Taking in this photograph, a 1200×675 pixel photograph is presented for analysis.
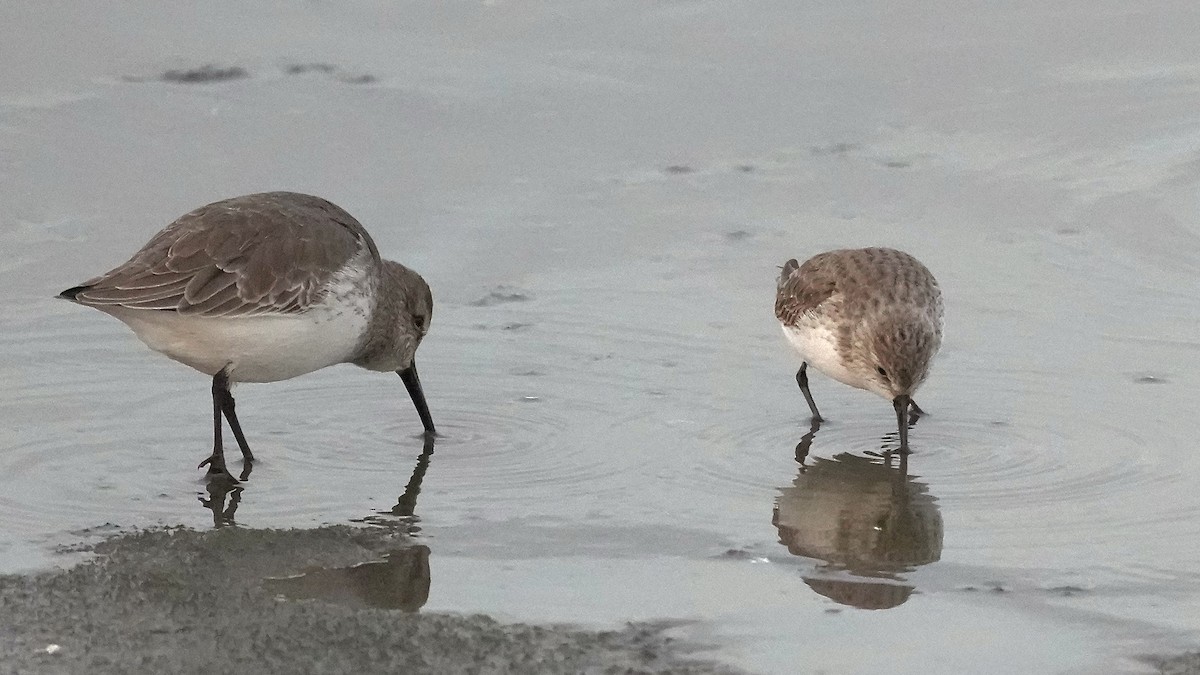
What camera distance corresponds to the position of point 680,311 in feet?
30.4

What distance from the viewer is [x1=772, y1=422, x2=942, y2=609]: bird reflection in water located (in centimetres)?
607

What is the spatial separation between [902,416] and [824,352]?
25.6 inches

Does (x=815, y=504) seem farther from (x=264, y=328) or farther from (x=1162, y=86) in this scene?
(x=1162, y=86)

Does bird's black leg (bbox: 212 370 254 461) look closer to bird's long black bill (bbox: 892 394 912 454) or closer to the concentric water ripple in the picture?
the concentric water ripple

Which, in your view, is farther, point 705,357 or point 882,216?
point 882,216

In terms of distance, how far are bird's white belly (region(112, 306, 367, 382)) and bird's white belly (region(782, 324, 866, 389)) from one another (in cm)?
225

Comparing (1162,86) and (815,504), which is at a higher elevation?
(1162,86)

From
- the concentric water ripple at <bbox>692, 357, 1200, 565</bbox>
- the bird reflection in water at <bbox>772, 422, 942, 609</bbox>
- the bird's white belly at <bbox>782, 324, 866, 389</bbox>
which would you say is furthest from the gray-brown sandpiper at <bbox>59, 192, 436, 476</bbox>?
the bird's white belly at <bbox>782, 324, 866, 389</bbox>

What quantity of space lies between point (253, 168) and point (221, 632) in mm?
6264

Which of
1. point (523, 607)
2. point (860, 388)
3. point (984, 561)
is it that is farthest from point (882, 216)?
point (523, 607)

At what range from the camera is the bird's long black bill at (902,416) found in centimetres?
764

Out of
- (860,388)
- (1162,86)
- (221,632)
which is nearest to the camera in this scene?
(221,632)

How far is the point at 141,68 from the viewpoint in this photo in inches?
481

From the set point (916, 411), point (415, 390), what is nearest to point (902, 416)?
point (916, 411)
